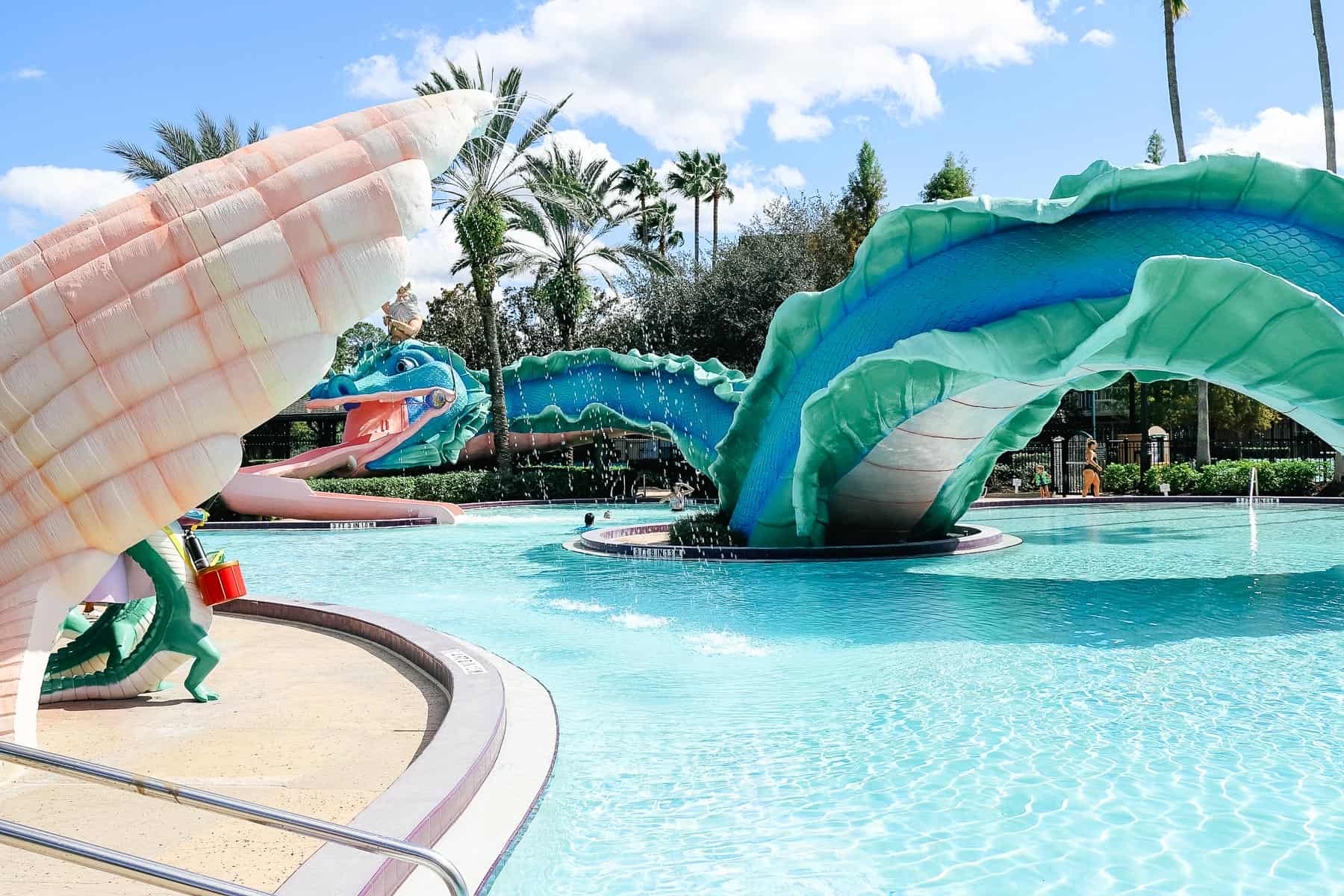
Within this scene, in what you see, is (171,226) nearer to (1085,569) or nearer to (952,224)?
(952,224)

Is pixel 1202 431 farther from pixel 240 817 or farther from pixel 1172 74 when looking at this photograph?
pixel 240 817

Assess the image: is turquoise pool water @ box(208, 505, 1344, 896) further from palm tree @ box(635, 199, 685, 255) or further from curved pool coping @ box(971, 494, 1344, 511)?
palm tree @ box(635, 199, 685, 255)

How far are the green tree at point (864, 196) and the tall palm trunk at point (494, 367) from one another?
26.6m

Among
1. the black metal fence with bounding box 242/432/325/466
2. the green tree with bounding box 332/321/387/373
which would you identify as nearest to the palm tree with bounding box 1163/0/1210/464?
the black metal fence with bounding box 242/432/325/466

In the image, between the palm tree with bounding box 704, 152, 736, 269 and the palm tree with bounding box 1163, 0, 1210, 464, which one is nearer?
the palm tree with bounding box 1163, 0, 1210, 464

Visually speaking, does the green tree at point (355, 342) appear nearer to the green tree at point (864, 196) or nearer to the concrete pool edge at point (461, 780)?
the green tree at point (864, 196)

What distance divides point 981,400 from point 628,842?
8.95 meters

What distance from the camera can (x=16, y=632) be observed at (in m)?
4.36

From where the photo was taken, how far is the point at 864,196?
49.4 meters

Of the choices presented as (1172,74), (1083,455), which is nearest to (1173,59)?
(1172,74)

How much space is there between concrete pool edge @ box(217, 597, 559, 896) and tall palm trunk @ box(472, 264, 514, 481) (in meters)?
20.1

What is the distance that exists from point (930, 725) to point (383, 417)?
990 inches

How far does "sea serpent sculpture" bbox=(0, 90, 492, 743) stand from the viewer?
4.16 meters

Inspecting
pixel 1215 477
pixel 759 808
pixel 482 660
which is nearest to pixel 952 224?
pixel 482 660
